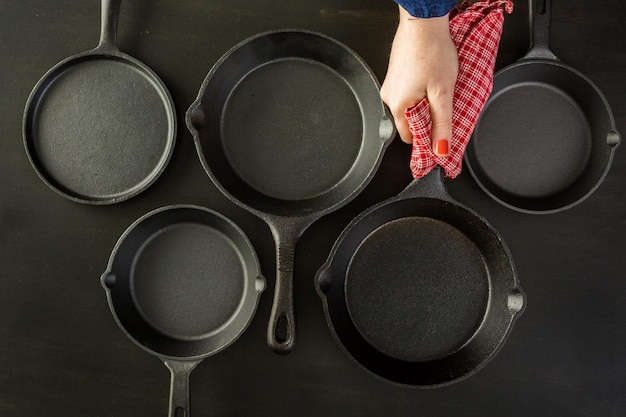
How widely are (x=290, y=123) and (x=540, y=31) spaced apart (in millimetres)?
384

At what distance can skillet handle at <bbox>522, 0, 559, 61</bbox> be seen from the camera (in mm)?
737

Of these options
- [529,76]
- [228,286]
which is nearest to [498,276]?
[529,76]

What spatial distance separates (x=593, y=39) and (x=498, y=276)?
385mm

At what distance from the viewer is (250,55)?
78 cm

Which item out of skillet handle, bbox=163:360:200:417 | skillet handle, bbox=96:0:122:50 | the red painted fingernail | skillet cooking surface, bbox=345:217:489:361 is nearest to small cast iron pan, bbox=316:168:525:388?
skillet cooking surface, bbox=345:217:489:361

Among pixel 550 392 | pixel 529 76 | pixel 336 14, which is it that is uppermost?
pixel 336 14

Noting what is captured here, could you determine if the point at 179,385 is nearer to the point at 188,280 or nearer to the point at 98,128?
the point at 188,280

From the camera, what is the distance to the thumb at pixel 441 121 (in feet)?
2.15

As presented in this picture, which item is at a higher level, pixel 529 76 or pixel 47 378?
pixel 529 76

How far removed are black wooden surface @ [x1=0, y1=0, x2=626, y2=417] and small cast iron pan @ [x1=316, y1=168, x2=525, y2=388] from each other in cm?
3

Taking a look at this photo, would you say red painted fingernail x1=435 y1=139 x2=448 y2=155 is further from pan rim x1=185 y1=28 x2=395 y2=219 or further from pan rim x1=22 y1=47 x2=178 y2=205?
pan rim x1=22 y1=47 x2=178 y2=205

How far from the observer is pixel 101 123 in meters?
0.79

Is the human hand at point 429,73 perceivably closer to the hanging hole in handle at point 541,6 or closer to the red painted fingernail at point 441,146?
the red painted fingernail at point 441,146

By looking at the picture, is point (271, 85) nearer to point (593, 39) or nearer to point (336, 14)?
point (336, 14)
